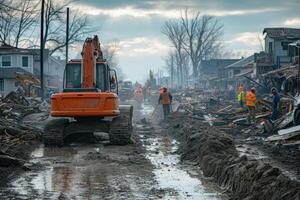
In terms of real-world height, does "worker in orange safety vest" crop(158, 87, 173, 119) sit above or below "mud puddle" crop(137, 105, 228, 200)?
above

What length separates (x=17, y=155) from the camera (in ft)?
53.7

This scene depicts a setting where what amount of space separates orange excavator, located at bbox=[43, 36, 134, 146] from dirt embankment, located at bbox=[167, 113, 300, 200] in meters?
2.38

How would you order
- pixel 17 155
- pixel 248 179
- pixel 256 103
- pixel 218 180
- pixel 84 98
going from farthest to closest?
pixel 256 103, pixel 84 98, pixel 17 155, pixel 218 180, pixel 248 179

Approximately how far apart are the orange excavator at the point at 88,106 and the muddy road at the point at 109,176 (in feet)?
1.93

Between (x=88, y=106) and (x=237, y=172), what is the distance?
805cm

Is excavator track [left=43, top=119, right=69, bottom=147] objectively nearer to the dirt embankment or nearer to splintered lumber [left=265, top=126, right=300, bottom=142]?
the dirt embankment

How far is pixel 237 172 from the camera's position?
457 inches

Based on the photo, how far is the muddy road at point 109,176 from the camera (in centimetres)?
1105

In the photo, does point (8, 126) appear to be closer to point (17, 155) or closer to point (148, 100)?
point (17, 155)

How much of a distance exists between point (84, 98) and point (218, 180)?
726cm

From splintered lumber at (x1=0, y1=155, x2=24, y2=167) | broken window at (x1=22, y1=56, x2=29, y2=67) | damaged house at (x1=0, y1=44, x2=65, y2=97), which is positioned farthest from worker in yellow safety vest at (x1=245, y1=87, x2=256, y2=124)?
broken window at (x1=22, y1=56, x2=29, y2=67)

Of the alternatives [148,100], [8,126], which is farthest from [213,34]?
[8,126]

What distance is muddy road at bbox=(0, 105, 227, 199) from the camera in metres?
11.1

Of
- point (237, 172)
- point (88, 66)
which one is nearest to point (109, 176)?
point (237, 172)
